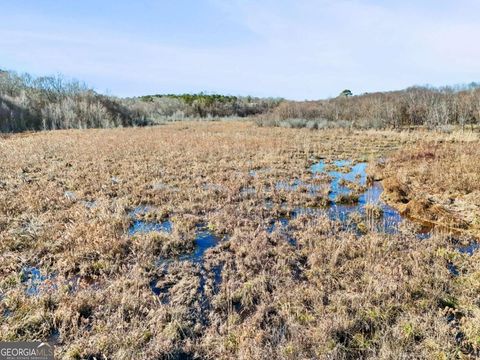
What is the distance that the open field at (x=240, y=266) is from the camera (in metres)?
3.51

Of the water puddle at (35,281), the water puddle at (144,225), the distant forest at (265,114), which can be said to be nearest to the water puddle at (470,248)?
the water puddle at (144,225)

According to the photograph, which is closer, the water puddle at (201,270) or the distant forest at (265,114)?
the water puddle at (201,270)

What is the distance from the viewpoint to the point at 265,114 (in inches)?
1495

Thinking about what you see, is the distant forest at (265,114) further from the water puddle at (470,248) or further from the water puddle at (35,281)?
the water puddle at (35,281)

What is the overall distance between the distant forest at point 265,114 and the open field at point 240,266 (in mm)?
21397

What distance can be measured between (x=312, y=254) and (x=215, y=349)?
246cm

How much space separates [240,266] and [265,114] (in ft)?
112

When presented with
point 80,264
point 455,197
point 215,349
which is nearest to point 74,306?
point 80,264

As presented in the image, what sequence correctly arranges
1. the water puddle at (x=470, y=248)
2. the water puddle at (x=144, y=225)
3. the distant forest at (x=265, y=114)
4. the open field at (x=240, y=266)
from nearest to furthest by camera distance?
the open field at (x=240, y=266)
the water puddle at (x=470, y=248)
the water puddle at (x=144, y=225)
the distant forest at (x=265, y=114)

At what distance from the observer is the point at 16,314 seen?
3.88m

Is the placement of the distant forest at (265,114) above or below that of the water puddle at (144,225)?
above

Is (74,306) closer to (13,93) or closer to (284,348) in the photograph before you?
(284,348)

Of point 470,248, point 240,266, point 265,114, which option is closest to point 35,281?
point 240,266

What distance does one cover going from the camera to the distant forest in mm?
29141
